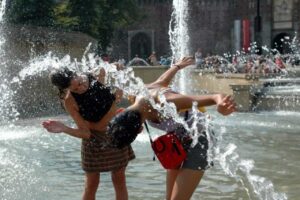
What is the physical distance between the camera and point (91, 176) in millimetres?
4516

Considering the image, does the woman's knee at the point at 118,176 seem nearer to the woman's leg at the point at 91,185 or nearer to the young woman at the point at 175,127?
the woman's leg at the point at 91,185

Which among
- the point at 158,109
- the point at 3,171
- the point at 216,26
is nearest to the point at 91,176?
the point at 158,109

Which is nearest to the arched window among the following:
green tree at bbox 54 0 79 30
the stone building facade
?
the stone building facade

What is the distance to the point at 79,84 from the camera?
4.26 meters

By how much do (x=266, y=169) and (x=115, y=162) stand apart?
3195 millimetres

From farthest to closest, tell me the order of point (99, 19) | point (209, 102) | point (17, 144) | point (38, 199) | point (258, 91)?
point (99, 19) → point (258, 91) → point (17, 144) → point (38, 199) → point (209, 102)

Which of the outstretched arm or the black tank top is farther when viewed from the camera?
the black tank top

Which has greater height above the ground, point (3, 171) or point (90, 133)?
point (90, 133)

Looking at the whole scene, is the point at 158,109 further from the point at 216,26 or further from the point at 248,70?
the point at 216,26

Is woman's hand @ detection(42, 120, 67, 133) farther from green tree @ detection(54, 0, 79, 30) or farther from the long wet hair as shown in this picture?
green tree @ detection(54, 0, 79, 30)

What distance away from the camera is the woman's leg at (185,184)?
12.6ft

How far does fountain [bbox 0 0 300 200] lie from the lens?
19.3 ft

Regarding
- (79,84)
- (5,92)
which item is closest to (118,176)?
(79,84)

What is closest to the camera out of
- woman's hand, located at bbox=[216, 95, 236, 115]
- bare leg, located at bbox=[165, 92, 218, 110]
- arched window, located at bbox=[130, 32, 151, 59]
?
woman's hand, located at bbox=[216, 95, 236, 115]
